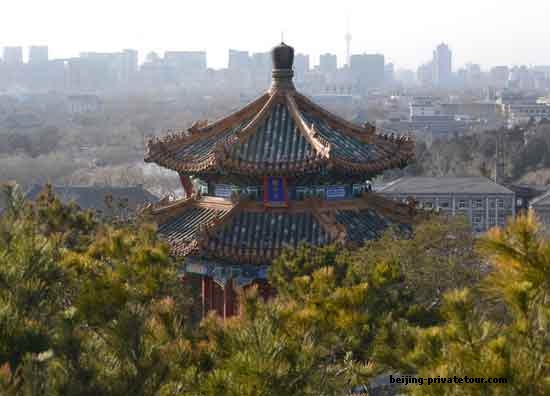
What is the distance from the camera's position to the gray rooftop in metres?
43.3

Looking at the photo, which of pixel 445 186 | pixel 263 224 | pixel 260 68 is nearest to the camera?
pixel 263 224

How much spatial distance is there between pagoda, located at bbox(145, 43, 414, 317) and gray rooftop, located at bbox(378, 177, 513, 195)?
32107 mm

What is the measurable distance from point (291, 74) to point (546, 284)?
7.30m

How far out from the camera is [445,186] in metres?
43.9

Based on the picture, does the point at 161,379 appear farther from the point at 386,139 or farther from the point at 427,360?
the point at 386,139

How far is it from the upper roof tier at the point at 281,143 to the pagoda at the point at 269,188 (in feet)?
0.04

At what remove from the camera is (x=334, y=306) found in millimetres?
5242

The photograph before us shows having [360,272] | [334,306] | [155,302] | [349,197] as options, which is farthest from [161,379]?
[349,197]

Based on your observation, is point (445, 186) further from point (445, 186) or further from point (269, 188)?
point (269, 188)

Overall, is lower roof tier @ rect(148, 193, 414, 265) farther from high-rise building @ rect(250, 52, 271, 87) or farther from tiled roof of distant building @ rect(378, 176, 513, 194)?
high-rise building @ rect(250, 52, 271, 87)

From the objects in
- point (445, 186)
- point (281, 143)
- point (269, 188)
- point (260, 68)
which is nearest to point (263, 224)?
point (269, 188)

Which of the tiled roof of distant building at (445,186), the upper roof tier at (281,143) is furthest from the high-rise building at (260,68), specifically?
the upper roof tier at (281,143)

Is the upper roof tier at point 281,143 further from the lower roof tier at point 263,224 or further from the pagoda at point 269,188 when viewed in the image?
the lower roof tier at point 263,224

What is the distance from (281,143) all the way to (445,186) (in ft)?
113
